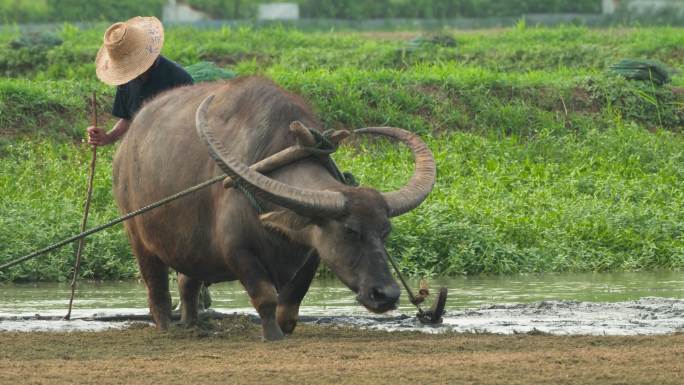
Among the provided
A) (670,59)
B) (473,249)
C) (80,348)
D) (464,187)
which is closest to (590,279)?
(473,249)

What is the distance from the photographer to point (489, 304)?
9.03 m

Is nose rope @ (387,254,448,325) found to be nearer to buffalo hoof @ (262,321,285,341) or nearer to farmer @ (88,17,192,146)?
buffalo hoof @ (262,321,285,341)

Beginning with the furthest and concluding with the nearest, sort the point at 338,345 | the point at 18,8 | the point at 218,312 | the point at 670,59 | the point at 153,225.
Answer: the point at 18,8, the point at 670,59, the point at 218,312, the point at 153,225, the point at 338,345

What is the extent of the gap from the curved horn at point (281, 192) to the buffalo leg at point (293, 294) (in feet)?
2.21

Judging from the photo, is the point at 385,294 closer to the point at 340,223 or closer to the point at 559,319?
the point at 340,223

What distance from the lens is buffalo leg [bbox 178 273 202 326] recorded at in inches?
320

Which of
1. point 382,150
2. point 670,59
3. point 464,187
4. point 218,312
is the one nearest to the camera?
point 218,312

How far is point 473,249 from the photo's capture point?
1104 cm

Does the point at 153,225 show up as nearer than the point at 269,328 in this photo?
No

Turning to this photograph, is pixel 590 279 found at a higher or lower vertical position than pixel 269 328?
lower

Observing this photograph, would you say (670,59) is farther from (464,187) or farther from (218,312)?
(218,312)

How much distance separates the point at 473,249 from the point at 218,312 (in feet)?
10.1

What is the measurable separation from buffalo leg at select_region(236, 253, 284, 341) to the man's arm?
193 cm

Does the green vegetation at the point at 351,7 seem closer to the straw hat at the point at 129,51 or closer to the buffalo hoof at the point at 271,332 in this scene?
the straw hat at the point at 129,51
